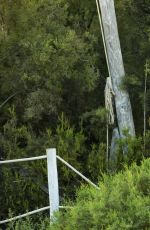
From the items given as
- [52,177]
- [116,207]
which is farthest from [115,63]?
[116,207]

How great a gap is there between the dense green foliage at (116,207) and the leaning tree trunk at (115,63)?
11.2ft

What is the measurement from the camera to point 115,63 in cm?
675

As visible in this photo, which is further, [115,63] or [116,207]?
[115,63]

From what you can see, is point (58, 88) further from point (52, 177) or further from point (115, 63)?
point (52, 177)

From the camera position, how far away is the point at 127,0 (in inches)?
270

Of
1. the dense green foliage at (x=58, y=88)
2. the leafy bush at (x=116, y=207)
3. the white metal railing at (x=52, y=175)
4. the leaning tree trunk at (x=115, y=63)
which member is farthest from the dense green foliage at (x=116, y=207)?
the leaning tree trunk at (x=115, y=63)

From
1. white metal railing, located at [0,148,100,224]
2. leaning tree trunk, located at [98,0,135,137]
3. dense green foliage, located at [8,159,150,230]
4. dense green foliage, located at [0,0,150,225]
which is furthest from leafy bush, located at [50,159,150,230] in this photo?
leaning tree trunk, located at [98,0,135,137]

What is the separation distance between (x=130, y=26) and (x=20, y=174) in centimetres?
269

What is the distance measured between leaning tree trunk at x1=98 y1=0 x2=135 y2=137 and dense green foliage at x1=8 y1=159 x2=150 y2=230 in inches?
135

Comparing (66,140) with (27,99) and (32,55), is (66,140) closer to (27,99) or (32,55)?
(27,99)

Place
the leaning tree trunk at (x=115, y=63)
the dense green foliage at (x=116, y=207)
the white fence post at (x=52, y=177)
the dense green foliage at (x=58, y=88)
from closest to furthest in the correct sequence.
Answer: the dense green foliage at (x=116, y=207), the white fence post at (x=52, y=177), the dense green foliage at (x=58, y=88), the leaning tree trunk at (x=115, y=63)

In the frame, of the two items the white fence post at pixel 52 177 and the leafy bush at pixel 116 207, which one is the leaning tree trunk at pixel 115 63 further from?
the leafy bush at pixel 116 207

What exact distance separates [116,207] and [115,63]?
3.92 metres

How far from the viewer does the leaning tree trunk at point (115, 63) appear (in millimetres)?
6594
